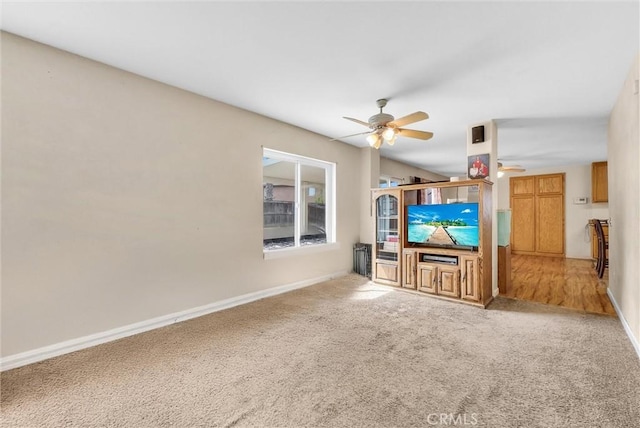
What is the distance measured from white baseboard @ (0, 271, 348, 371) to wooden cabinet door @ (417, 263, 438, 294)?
78.6 inches

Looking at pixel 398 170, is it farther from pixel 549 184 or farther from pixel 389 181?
pixel 549 184

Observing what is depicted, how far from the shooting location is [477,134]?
385cm

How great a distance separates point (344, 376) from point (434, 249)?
8.17 feet

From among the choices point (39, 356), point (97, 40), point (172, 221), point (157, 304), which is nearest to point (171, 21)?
point (97, 40)

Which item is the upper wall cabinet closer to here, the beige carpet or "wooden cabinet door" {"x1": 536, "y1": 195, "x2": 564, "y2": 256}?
"wooden cabinet door" {"x1": 536, "y1": 195, "x2": 564, "y2": 256}

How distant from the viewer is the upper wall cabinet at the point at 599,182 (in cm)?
638

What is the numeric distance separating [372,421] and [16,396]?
219 centimetres

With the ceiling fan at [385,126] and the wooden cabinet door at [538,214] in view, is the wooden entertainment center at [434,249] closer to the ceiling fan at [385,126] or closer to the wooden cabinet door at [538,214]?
the ceiling fan at [385,126]

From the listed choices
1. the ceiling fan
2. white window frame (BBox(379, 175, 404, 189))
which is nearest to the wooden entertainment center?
the ceiling fan

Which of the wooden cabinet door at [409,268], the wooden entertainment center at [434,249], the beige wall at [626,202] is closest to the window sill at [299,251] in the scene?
the wooden entertainment center at [434,249]

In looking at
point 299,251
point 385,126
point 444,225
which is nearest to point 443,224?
point 444,225

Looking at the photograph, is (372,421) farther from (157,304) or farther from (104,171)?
(104,171)

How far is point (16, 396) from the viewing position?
1.77 metres

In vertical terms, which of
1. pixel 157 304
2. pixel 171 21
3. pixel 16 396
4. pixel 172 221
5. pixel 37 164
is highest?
pixel 171 21
